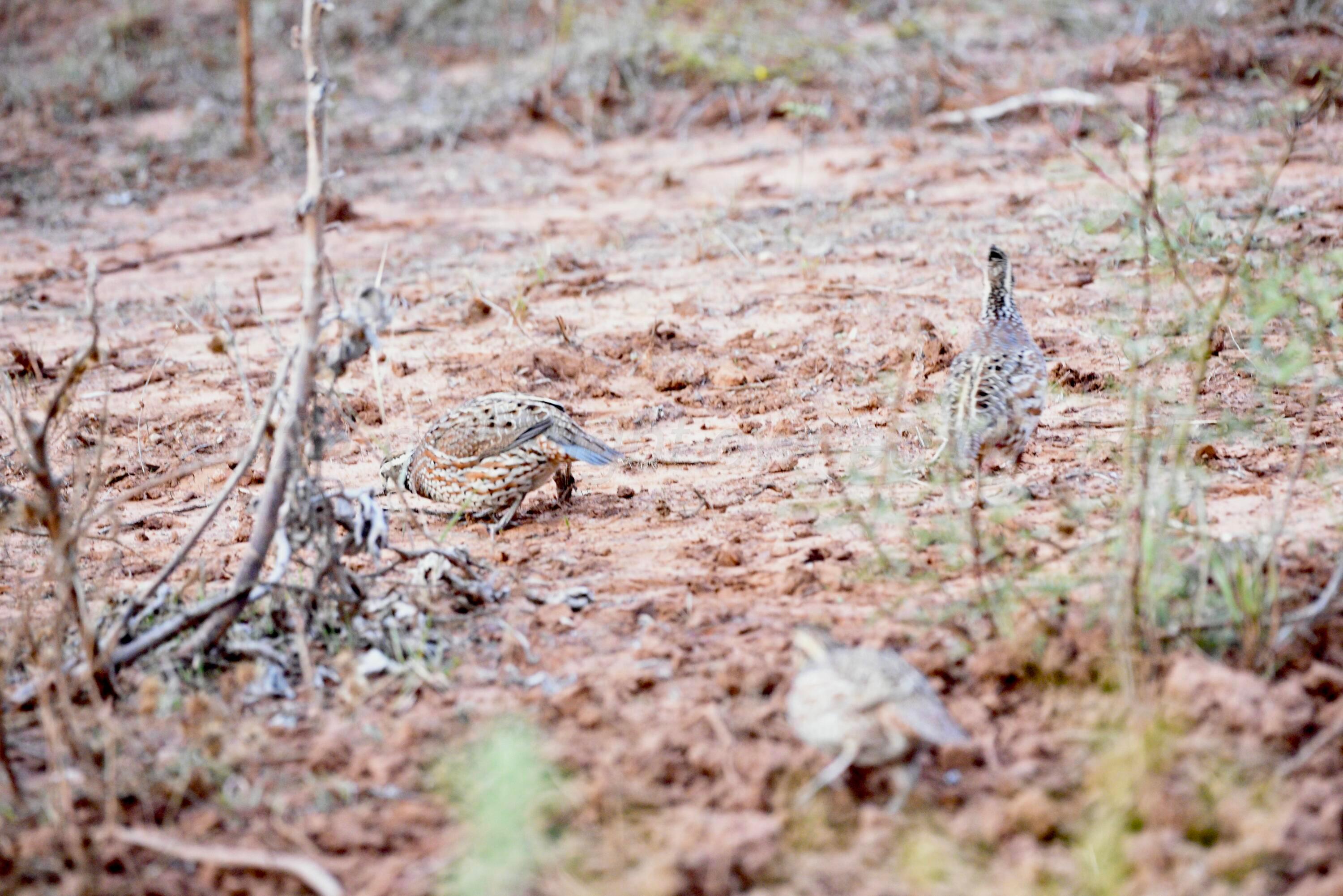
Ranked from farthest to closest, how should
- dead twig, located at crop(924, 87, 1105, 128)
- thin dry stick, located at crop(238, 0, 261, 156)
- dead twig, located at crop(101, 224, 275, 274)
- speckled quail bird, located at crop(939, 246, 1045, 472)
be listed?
thin dry stick, located at crop(238, 0, 261, 156)
dead twig, located at crop(924, 87, 1105, 128)
dead twig, located at crop(101, 224, 275, 274)
speckled quail bird, located at crop(939, 246, 1045, 472)

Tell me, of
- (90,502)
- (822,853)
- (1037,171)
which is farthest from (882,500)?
(1037,171)

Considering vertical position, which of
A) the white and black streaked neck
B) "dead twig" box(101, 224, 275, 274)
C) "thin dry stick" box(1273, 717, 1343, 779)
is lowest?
"thin dry stick" box(1273, 717, 1343, 779)

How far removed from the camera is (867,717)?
3.00 meters

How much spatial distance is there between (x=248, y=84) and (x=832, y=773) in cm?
1062

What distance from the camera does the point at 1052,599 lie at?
376 cm

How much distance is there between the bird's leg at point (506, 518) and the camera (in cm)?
551

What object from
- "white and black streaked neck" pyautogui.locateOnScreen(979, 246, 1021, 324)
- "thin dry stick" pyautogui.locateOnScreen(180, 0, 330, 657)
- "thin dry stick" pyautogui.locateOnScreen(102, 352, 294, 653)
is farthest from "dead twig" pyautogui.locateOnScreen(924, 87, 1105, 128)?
"thin dry stick" pyautogui.locateOnScreen(102, 352, 294, 653)

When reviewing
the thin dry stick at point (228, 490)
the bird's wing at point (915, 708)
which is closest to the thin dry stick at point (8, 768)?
the thin dry stick at point (228, 490)

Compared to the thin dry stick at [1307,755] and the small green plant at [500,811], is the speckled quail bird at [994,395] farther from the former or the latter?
the small green plant at [500,811]

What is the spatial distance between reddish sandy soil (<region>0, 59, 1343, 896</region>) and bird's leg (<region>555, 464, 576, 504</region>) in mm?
176

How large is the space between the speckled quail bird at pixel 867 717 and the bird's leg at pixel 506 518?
8.30ft

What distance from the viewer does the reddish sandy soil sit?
299 centimetres

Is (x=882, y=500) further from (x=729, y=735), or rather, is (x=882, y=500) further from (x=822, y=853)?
(x=822, y=853)

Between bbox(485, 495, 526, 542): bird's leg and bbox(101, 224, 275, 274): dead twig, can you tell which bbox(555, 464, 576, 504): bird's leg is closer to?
bbox(485, 495, 526, 542): bird's leg
